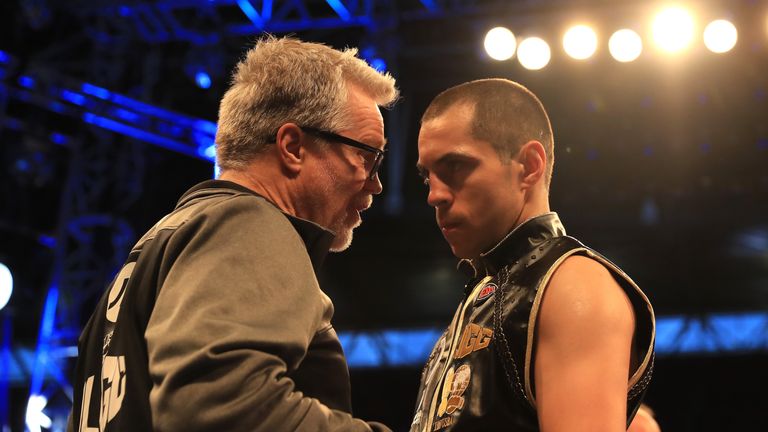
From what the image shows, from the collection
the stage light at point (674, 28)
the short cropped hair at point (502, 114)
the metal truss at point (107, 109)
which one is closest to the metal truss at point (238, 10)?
the metal truss at point (107, 109)

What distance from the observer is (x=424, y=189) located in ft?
28.3

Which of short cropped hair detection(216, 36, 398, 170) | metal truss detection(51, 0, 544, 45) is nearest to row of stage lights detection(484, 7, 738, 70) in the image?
metal truss detection(51, 0, 544, 45)

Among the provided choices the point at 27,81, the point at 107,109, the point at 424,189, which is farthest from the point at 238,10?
the point at 424,189

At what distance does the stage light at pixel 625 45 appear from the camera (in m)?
5.62

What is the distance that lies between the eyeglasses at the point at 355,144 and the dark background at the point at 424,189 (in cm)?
316

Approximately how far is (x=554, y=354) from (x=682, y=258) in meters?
7.33

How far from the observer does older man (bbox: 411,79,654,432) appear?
58.5 inches

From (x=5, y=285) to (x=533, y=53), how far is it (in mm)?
4701

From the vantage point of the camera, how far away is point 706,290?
8.43 metres

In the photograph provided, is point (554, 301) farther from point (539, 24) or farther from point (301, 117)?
point (539, 24)

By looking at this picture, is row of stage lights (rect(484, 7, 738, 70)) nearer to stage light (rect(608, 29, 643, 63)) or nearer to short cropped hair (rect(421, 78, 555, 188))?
stage light (rect(608, 29, 643, 63))

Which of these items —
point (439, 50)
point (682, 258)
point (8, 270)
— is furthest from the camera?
point (682, 258)

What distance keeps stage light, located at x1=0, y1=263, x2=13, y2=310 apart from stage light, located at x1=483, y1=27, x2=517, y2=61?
440 centimetres

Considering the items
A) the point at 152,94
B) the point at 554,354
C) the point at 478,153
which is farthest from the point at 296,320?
the point at 152,94
